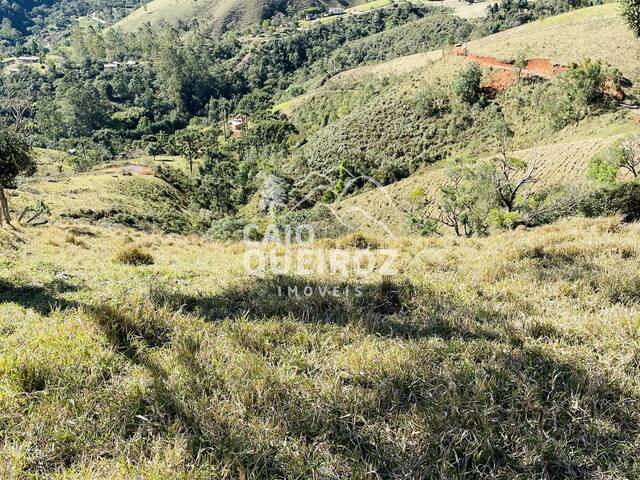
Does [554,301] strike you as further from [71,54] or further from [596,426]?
[71,54]

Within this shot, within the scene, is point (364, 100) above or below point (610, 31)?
below

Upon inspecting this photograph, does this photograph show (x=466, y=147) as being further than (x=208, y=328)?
Yes

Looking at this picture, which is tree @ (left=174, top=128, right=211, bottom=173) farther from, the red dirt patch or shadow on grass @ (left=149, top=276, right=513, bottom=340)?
shadow on grass @ (left=149, top=276, right=513, bottom=340)

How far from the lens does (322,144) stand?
2741 inches

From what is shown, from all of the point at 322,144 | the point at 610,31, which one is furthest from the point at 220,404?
the point at 610,31

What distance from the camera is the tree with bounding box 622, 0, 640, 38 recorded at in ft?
28.1

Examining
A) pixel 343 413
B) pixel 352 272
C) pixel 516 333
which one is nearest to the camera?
pixel 343 413

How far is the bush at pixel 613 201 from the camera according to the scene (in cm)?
1616

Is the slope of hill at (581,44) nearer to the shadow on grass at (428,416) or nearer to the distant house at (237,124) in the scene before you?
the distant house at (237,124)

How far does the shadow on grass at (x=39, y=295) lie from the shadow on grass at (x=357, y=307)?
0.91 meters

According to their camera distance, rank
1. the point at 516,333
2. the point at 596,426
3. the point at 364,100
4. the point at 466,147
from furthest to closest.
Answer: the point at 364,100 → the point at 466,147 → the point at 516,333 → the point at 596,426

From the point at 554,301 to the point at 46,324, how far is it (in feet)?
13.7

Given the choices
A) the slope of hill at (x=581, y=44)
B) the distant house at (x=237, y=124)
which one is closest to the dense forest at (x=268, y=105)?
the distant house at (x=237, y=124)

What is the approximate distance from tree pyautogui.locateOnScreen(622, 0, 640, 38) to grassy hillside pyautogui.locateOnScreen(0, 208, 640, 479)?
7.49 meters
